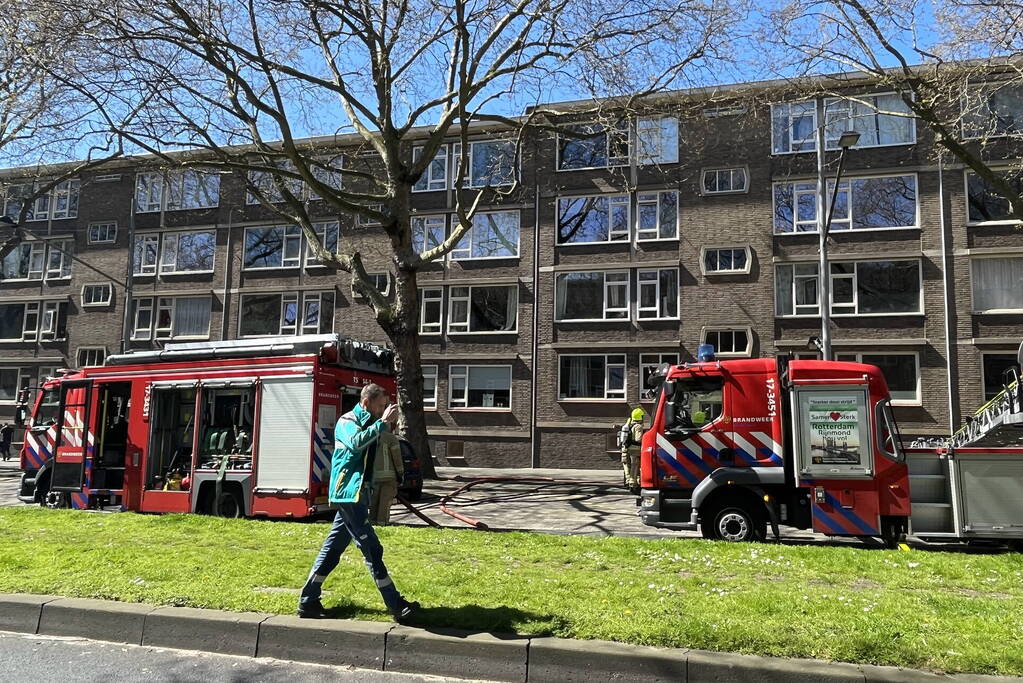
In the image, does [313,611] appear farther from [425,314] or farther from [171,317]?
[171,317]

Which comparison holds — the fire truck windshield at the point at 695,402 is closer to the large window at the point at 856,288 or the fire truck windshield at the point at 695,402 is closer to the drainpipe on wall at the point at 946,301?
the large window at the point at 856,288

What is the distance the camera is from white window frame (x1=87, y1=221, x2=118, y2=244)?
34938mm

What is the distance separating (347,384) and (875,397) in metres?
8.10

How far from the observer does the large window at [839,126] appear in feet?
82.2

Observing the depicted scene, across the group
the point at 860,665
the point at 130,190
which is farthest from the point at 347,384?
the point at 130,190

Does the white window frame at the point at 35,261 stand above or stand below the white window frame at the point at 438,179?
below

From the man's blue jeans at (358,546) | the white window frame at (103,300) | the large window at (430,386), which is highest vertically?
the white window frame at (103,300)

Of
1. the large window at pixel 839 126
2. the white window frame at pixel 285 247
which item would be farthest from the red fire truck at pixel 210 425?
the large window at pixel 839 126

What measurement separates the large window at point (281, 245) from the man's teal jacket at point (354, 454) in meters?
27.0

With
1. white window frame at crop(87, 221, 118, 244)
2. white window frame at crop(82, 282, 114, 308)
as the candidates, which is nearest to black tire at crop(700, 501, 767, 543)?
white window frame at crop(82, 282, 114, 308)

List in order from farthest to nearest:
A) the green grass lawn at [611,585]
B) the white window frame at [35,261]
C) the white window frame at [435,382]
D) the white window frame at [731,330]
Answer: the white window frame at [35,261]
the white window frame at [435,382]
the white window frame at [731,330]
the green grass lawn at [611,585]

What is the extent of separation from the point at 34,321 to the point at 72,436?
25.7 m

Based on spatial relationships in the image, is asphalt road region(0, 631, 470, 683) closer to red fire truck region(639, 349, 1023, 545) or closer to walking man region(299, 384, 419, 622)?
walking man region(299, 384, 419, 622)

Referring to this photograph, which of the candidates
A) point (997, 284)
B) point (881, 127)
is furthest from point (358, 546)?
point (881, 127)
